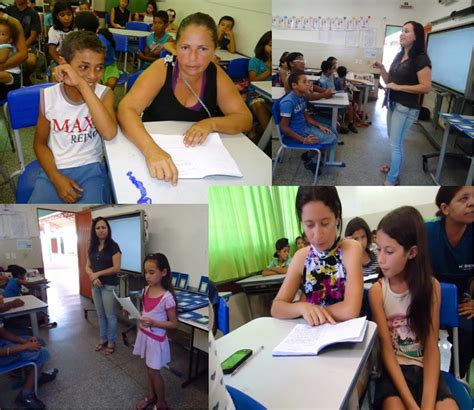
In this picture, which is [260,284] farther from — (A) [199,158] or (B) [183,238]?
(A) [199,158]

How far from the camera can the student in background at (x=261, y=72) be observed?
55.0 inches

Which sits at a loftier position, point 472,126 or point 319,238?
point 472,126

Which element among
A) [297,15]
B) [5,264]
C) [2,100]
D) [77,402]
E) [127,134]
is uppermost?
[297,15]

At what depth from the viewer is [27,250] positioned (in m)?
1.41

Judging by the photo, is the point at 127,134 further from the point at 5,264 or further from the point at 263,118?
the point at 5,264

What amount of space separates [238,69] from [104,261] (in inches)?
31.9

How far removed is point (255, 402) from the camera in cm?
129

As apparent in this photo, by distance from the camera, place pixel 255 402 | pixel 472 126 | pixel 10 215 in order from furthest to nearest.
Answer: pixel 472 126
pixel 10 215
pixel 255 402

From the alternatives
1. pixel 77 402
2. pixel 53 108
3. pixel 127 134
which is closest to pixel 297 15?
pixel 127 134

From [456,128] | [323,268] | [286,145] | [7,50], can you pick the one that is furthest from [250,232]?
[7,50]

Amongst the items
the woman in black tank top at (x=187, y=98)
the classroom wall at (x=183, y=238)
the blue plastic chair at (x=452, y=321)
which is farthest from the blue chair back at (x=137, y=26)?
the blue plastic chair at (x=452, y=321)

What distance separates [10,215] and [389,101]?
140 centimetres

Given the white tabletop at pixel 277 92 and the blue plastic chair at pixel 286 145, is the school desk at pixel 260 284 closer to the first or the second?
the blue plastic chair at pixel 286 145

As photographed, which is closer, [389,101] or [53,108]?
[53,108]
